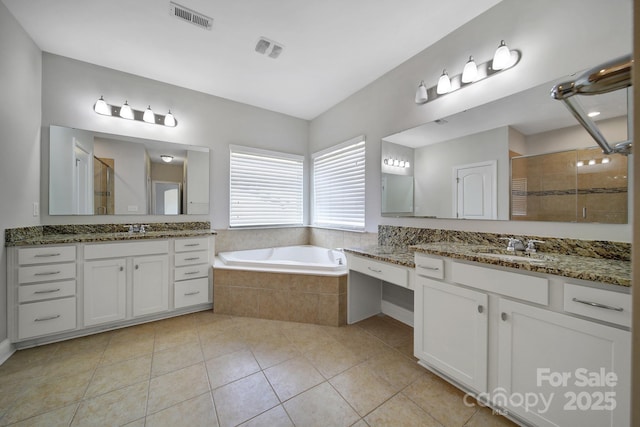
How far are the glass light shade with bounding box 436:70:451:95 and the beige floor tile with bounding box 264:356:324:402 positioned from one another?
7.72ft

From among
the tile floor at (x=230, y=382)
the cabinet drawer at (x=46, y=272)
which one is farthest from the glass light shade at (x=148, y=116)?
the tile floor at (x=230, y=382)

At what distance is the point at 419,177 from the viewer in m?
2.36

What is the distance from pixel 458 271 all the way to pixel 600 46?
149cm

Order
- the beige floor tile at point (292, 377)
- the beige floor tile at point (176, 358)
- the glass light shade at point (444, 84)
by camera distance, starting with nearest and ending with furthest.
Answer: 1. the beige floor tile at point (292, 377)
2. the beige floor tile at point (176, 358)
3. the glass light shade at point (444, 84)

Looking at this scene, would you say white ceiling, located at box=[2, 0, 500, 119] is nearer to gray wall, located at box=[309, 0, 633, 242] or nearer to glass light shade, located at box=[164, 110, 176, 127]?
gray wall, located at box=[309, 0, 633, 242]

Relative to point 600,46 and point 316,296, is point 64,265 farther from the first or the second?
point 600,46

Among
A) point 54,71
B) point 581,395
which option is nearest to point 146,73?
point 54,71

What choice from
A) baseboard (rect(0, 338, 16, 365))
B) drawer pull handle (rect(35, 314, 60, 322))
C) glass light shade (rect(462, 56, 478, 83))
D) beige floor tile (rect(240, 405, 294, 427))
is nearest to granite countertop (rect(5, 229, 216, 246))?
drawer pull handle (rect(35, 314, 60, 322))

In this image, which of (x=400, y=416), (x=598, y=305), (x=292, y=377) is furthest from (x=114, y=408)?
(x=598, y=305)

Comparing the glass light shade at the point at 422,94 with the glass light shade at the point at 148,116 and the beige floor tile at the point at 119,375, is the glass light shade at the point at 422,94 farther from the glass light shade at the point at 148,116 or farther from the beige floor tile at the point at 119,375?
the beige floor tile at the point at 119,375

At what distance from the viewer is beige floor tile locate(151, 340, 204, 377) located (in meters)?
1.78

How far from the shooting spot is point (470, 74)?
1908mm

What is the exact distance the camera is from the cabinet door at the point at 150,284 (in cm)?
238

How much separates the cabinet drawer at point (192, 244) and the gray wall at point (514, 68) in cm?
181
